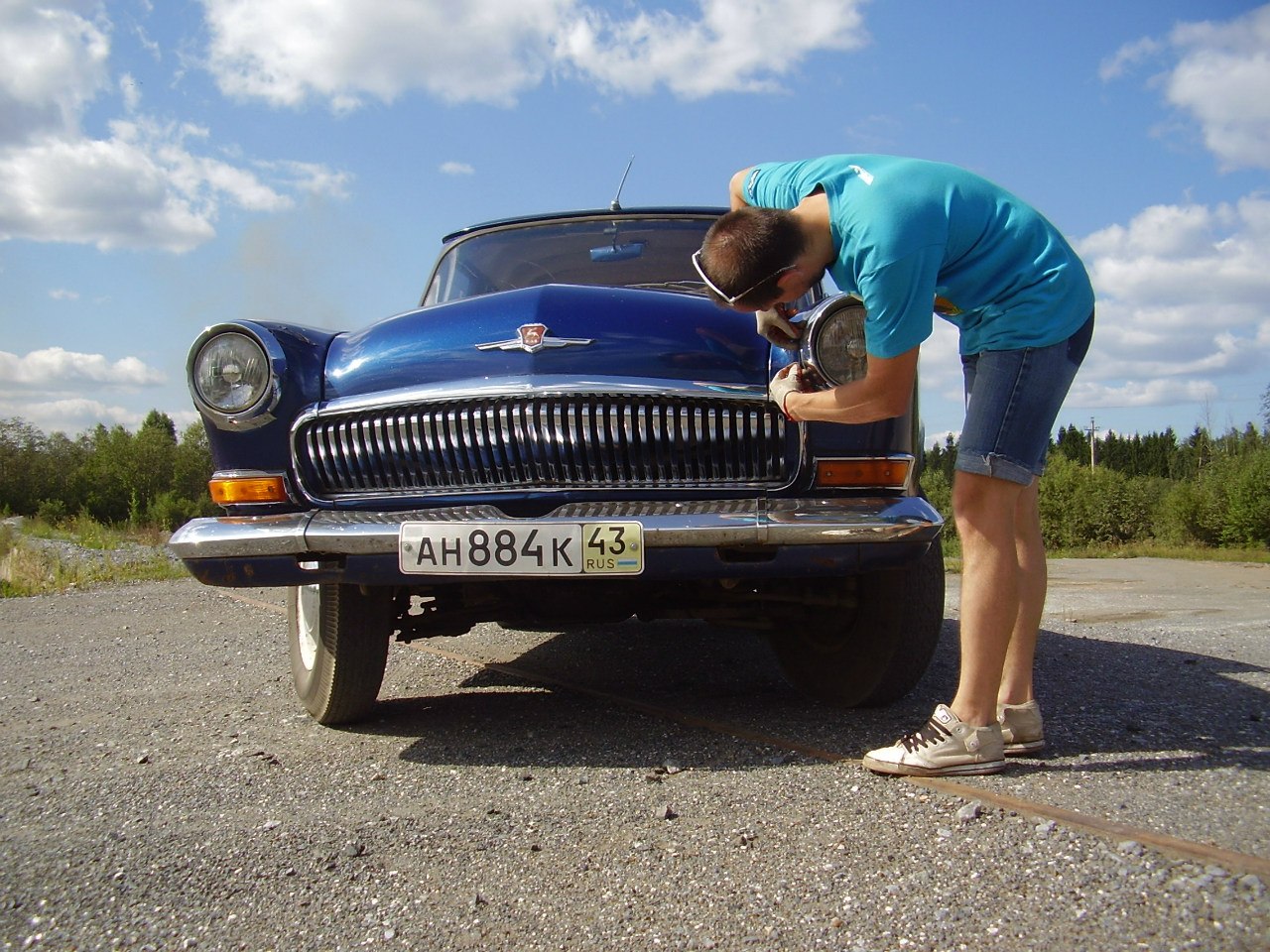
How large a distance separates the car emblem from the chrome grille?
165 millimetres

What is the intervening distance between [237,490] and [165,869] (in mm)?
1295

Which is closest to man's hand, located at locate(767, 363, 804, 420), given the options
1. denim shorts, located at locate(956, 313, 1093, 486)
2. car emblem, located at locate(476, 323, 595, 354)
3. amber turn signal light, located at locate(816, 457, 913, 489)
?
amber turn signal light, located at locate(816, 457, 913, 489)

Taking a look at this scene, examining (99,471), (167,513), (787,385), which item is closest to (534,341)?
(787,385)

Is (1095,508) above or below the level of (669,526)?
below

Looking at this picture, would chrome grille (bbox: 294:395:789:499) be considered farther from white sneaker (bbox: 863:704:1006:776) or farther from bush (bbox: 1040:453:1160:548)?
bush (bbox: 1040:453:1160:548)

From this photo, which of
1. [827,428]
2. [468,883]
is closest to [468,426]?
[827,428]

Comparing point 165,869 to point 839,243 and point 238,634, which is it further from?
point 238,634

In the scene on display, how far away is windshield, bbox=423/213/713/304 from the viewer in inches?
161

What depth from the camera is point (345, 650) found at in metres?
3.20

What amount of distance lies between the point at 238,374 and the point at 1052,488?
47646 mm

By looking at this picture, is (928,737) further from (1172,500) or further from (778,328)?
(1172,500)

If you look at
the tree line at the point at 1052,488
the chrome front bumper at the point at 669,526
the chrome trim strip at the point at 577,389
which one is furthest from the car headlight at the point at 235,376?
the tree line at the point at 1052,488

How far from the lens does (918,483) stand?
10.2ft

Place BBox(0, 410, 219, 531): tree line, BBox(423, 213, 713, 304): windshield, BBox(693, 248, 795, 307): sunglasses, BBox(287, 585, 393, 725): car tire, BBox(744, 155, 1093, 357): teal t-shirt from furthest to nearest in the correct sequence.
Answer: BBox(0, 410, 219, 531): tree line
BBox(423, 213, 713, 304): windshield
BBox(287, 585, 393, 725): car tire
BBox(693, 248, 795, 307): sunglasses
BBox(744, 155, 1093, 357): teal t-shirt
